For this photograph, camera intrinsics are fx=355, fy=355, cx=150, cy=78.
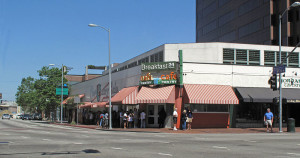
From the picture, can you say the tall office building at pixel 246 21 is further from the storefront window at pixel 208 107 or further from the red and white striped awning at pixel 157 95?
the red and white striped awning at pixel 157 95

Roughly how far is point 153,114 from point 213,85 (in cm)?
607

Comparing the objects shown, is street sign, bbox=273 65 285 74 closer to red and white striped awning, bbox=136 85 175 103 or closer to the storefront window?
the storefront window

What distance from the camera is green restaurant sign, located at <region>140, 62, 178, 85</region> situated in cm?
3088

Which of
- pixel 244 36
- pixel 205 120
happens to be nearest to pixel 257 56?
pixel 205 120

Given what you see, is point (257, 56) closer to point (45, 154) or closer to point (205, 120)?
point (205, 120)

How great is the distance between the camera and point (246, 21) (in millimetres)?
55406

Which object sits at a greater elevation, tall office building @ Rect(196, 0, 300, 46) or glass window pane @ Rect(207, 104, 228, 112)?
tall office building @ Rect(196, 0, 300, 46)

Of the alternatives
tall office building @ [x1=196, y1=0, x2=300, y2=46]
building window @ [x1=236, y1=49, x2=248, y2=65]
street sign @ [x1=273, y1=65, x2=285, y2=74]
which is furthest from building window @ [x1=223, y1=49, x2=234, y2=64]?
tall office building @ [x1=196, y1=0, x2=300, y2=46]

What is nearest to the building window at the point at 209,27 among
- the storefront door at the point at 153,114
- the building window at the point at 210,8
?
the building window at the point at 210,8

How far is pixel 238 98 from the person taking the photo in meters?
31.3

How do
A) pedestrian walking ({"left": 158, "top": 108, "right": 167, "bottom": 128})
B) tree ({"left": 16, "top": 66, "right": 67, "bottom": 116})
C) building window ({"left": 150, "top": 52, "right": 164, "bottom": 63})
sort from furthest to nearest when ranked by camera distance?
tree ({"left": 16, "top": 66, "right": 67, "bottom": 116})
building window ({"left": 150, "top": 52, "right": 164, "bottom": 63})
pedestrian walking ({"left": 158, "top": 108, "right": 167, "bottom": 128})

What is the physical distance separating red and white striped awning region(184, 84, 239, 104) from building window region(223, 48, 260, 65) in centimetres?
380

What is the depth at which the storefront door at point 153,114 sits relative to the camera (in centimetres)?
3222

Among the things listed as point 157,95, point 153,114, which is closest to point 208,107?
point 157,95
